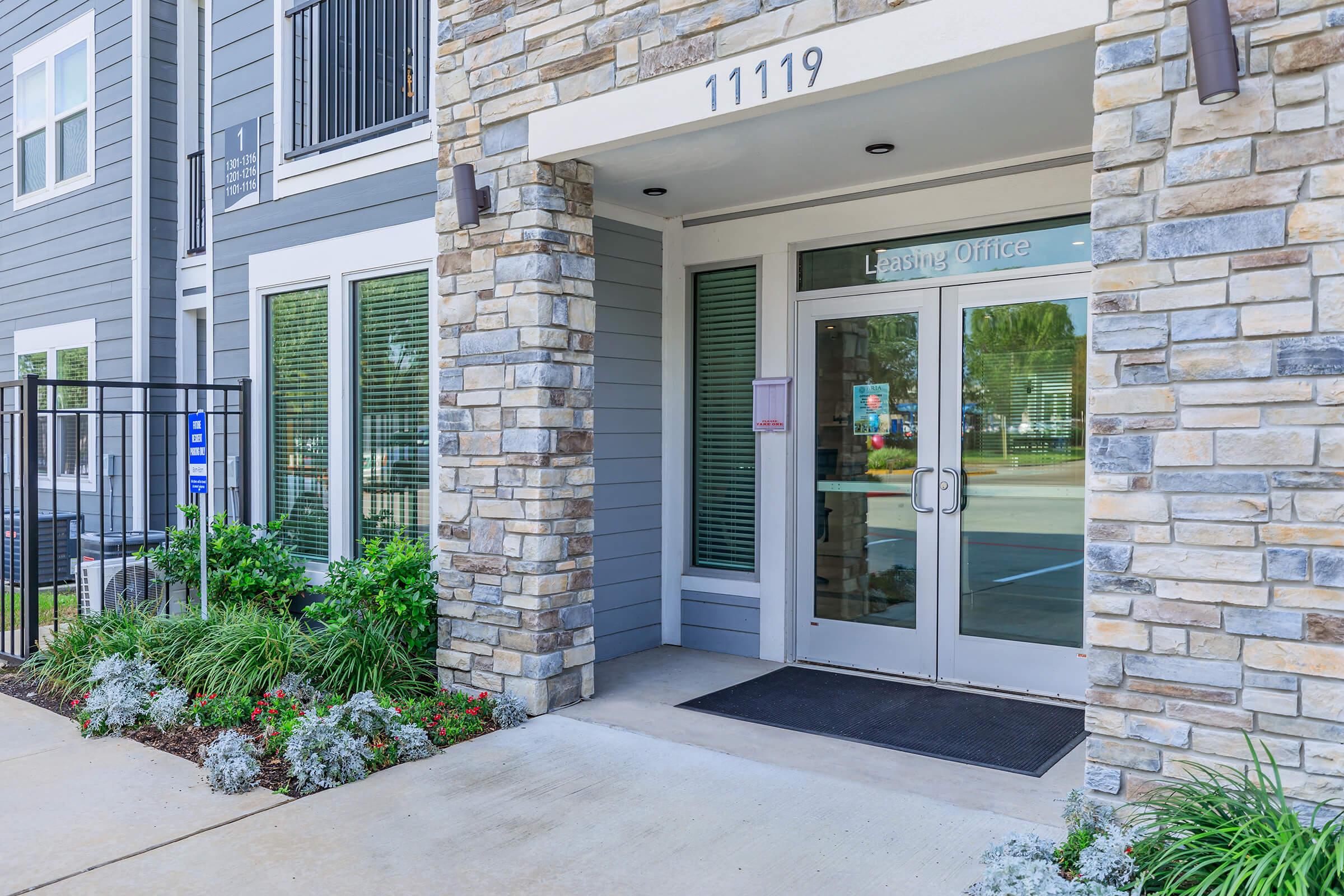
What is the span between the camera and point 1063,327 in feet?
15.9

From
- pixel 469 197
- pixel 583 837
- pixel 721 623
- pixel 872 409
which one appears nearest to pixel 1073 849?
pixel 583 837

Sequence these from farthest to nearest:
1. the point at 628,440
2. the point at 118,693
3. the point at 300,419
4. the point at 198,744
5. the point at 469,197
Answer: the point at 300,419
the point at 628,440
the point at 469,197
the point at 118,693
the point at 198,744

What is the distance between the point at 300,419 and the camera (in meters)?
6.66

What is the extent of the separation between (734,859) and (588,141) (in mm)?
2994

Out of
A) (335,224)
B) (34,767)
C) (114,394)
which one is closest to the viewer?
(34,767)

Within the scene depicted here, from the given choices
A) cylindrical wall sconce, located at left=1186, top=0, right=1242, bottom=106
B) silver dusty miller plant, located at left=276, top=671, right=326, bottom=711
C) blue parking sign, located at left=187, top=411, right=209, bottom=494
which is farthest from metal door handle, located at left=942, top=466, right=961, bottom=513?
blue parking sign, located at left=187, top=411, right=209, bottom=494

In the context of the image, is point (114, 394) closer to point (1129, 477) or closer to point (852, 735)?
point (852, 735)

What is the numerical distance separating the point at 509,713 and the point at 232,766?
46.8 inches

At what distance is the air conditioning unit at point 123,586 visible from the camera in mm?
6129

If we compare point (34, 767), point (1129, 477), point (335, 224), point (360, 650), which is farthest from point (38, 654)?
point (1129, 477)

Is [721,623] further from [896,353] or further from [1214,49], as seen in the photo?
[1214,49]

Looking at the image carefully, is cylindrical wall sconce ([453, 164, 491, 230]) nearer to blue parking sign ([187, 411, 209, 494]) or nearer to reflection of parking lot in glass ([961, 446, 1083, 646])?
blue parking sign ([187, 411, 209, 494])

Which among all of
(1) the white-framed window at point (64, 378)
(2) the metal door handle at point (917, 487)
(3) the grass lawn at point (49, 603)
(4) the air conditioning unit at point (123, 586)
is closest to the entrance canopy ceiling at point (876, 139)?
(2) the metal door handle at point (917, 487)

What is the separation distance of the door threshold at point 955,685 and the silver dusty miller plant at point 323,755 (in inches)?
103
